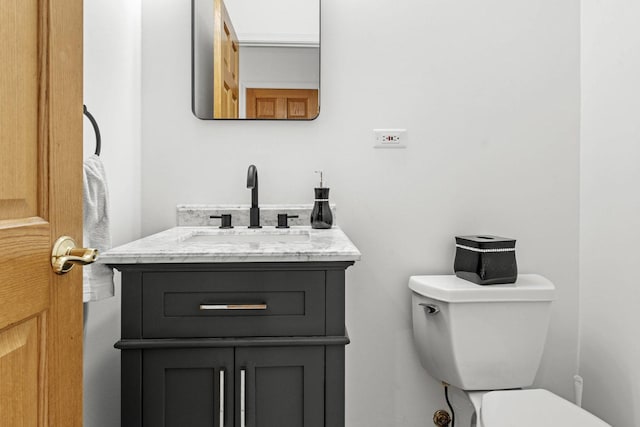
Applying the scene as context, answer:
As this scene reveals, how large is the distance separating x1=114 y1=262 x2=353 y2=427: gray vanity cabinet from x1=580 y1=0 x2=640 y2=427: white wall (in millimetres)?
1078

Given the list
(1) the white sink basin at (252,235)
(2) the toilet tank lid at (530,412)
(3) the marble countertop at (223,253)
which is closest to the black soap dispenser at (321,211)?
(1) the white sink basin at (252,235)

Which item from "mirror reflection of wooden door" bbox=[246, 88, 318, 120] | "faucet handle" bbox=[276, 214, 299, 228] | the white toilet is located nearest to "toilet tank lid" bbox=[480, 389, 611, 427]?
the white toilet

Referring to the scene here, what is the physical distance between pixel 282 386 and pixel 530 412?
2.29 ft

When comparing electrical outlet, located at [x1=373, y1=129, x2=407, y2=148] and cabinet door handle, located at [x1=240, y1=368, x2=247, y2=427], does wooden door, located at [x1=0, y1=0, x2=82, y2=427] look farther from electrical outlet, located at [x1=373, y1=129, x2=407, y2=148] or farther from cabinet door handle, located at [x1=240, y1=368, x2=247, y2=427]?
electrical outlet, located at [x1=373, y1=129, x2=407, y2=148]

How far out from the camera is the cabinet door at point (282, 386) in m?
1.16

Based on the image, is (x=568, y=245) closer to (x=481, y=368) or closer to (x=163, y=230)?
(x=481, y=368)

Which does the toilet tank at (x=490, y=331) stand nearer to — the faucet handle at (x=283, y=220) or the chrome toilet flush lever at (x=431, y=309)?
the chrome toilet flush lever at (x=431, y=309)

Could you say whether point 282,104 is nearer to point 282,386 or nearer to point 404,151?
point 404,151

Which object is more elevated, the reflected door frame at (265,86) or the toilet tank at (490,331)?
the reflected door frame at (265,86)

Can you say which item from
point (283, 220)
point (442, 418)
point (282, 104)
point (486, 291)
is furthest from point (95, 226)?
point (442, 418)

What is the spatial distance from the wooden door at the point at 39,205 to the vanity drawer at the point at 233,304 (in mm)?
375

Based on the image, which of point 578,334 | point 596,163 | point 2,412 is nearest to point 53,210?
point 2,412

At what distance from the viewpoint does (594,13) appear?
1.77 metres

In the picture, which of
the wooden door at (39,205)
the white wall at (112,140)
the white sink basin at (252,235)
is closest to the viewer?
the wooden door at (39,205)
